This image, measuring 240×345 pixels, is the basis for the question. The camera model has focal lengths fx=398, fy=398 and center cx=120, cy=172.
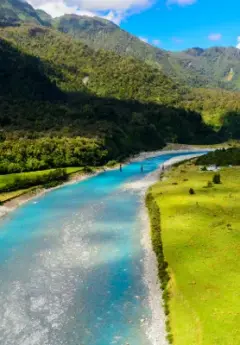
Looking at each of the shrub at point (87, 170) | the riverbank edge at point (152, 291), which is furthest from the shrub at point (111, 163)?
the riverbank edge at point (152, 291)

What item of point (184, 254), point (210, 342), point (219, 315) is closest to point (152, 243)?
point (184, 254)

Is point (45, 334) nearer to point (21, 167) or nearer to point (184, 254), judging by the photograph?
point (184, 254)

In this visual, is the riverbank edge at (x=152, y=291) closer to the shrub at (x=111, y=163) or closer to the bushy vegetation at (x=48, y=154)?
the bushy vegetation at (x=48, y=154)

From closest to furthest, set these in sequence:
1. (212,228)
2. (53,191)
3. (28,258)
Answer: (28,258) → (212,228) → (53,191)

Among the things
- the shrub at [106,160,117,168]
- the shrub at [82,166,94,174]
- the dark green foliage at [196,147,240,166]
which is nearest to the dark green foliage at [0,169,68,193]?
the shrub at [82,166,94,174]

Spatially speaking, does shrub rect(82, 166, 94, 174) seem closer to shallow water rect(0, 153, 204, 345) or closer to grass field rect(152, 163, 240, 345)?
shallow water rect(0, 153, 204, 345)

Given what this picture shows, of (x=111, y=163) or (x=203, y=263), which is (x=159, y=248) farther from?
(x=111, y=163)

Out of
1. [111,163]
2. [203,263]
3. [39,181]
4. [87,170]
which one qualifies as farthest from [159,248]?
[111,163]
